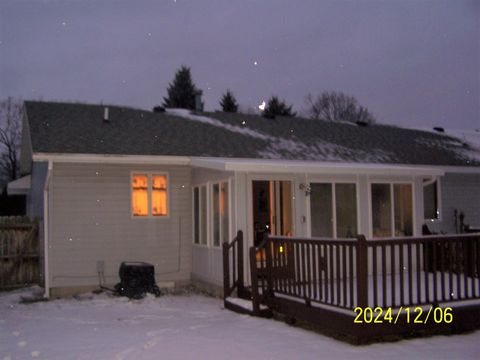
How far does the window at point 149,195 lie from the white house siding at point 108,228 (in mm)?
135

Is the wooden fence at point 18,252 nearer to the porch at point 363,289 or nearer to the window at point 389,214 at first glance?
the porch at point 363,289

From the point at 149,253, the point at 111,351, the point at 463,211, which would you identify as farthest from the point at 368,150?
the point at 111,351

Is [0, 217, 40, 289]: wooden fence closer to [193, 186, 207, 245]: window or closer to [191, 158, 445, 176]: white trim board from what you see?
[193, 186, 207, 245]: window

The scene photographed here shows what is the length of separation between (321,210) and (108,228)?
452 cm

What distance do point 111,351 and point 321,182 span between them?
6.09m

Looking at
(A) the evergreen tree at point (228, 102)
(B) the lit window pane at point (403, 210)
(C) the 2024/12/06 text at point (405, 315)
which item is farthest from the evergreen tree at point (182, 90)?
(C) the 2024/12/06 text at point (405, 315)

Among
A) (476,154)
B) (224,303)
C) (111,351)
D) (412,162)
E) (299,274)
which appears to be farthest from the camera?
(476,154)

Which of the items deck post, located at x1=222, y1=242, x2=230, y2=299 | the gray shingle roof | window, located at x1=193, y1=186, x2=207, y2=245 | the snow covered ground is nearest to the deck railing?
the snow covered ground

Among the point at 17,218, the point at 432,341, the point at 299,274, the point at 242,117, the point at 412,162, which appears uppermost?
the point at 242,117

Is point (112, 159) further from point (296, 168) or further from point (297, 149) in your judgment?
point (297, 149)

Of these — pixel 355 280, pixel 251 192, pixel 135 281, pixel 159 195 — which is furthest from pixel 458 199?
pixel 135 281

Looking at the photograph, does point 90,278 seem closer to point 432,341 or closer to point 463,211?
point 432,341

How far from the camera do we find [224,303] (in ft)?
33.9

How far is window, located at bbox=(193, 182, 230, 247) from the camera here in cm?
1126
